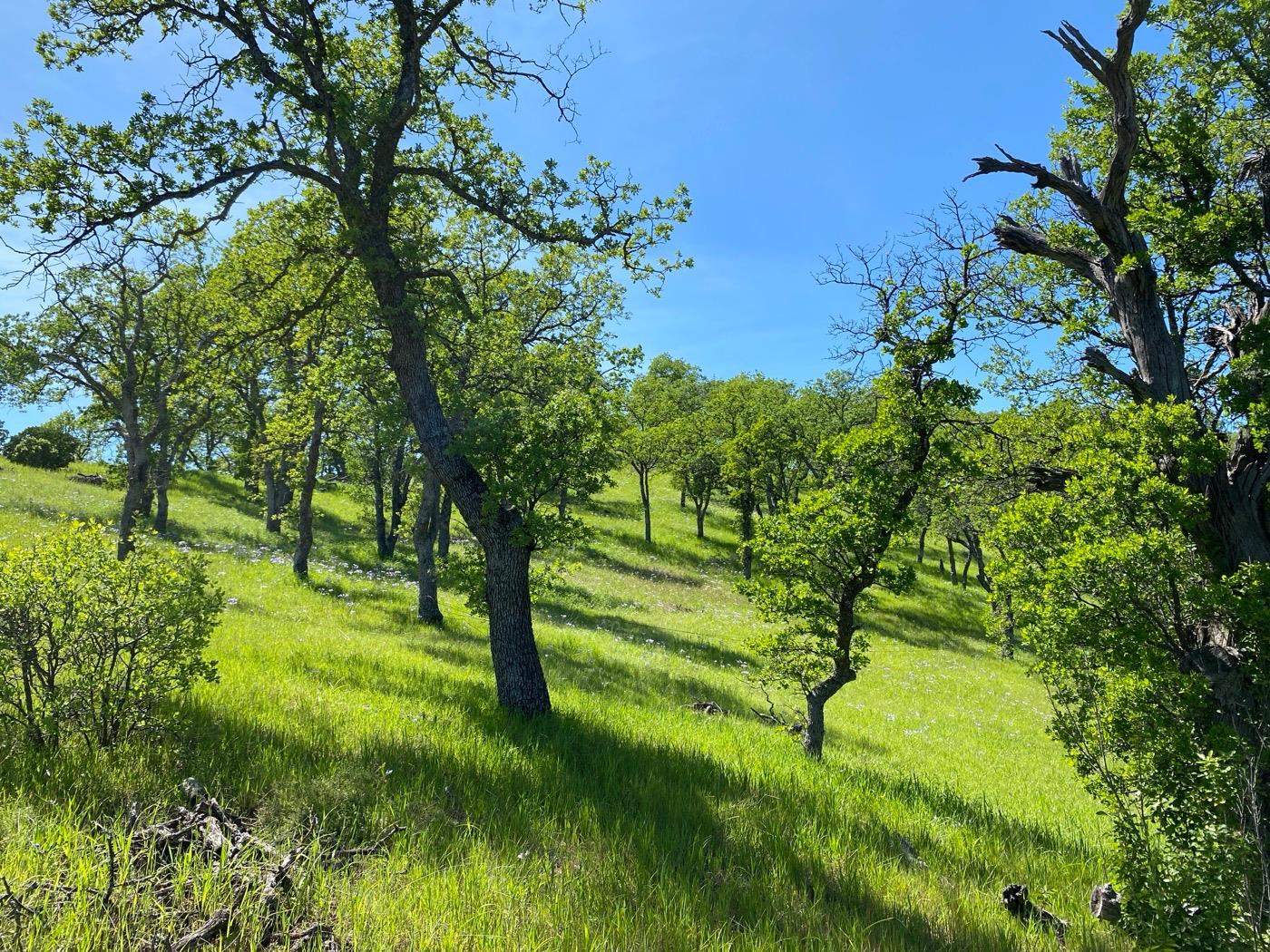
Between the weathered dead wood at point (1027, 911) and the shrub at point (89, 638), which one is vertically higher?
the shrub at point (89, 638)

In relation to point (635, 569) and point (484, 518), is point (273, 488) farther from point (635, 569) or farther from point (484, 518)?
point (484, 518)

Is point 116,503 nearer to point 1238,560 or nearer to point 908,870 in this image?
point 908,870

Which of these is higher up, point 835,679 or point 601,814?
point 835,679

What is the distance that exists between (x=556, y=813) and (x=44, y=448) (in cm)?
4639

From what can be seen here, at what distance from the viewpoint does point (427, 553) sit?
16500 millimetres

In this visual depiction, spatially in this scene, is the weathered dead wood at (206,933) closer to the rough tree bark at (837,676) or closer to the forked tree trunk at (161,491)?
the rough tree bark at (837,676)

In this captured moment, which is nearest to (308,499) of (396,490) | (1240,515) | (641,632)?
(396,490)

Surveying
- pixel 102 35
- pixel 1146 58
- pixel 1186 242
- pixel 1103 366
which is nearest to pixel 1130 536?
pixel 1103 366

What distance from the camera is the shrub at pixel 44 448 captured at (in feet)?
115

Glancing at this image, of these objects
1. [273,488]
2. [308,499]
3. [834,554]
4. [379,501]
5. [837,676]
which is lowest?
[837,676]

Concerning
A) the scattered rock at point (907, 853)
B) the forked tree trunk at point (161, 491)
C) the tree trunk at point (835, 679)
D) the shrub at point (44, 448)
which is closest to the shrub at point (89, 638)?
the scattered rock at point (907, 853)

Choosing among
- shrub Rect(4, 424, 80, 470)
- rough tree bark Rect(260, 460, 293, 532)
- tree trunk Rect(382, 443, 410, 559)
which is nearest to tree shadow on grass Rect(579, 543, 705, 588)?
tree trunk Rect(382, 443, 410, 559)

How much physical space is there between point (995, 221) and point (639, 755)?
809 cm

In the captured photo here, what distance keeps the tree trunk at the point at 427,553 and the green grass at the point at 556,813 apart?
2.70 meters
